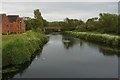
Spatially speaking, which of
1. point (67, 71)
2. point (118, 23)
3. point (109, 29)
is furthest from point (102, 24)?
point (67, 71)

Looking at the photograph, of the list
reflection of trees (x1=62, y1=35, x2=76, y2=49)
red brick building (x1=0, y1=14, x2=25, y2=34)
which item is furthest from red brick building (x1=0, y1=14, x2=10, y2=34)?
reflection of trees (x1=62, y1=35, x2=76, y2=49)

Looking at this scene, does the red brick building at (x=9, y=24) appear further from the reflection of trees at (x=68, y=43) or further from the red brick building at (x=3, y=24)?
the reflection of trees at (x=68, y=43)

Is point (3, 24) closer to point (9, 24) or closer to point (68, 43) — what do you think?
point (9, 24)

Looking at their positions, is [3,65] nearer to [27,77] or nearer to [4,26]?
[27,77]

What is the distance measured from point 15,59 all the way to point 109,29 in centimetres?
4671

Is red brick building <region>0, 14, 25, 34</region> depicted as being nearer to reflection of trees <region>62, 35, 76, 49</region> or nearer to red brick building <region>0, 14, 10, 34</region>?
red brick building <region>0, 14, 10, 34</region>

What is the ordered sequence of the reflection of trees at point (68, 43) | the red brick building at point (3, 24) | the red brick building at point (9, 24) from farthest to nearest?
the red brick building at point (9, 24) < the red brick building at point (3, 24) < the reflection of trees at point (68, 43)

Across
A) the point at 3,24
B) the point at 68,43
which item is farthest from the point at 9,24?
the point at 68,43

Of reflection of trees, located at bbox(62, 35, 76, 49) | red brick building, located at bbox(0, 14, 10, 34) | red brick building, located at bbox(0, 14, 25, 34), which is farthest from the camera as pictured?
red brick building, located at bbox(0, 14, 25, 34)

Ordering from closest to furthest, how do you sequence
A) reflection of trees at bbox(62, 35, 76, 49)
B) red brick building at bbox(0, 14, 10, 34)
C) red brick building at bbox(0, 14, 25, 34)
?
reflection of trees at bbox(62, 35, 76, 49) < red brick building at bbox(0, 14, 10, 34) < red brick building at bbox(0, 14, 25, 34)

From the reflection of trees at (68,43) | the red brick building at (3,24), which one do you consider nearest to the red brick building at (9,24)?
the red brick building at (3,24)

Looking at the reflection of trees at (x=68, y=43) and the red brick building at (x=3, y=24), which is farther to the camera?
the red brick building at (x=3, y=24)

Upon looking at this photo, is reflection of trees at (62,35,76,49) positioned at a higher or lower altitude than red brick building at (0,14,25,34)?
lower

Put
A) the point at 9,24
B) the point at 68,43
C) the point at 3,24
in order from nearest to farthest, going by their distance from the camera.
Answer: the point at 68,43, the point at 3,24, the point at 9,24
